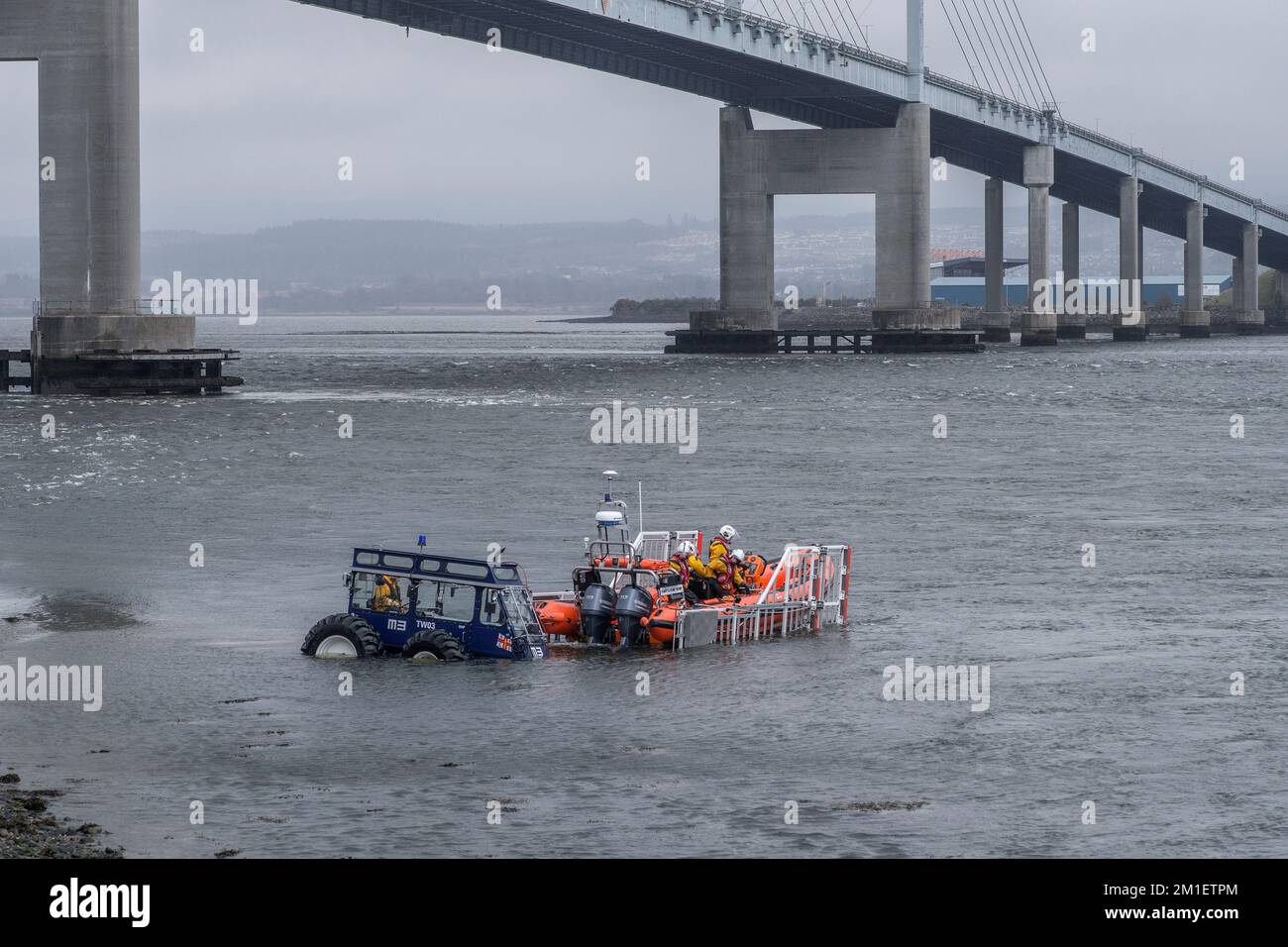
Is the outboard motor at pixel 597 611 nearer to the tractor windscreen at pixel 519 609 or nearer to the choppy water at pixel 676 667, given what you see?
the choppy water at pixel 676 667

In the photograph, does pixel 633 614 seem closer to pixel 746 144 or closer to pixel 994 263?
pixel 746 144

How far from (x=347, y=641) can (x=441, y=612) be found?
3.80 feet

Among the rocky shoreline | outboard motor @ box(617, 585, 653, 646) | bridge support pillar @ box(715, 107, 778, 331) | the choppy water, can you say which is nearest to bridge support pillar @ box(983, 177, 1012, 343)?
bridge support pillar @ box(715, 107, 778, 331)

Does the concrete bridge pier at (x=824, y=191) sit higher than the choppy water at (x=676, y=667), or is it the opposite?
the concrete bridge pier at (x=824, y=191)

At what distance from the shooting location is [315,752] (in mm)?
19641

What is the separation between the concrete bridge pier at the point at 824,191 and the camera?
422 ft

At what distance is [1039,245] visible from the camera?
165 meters

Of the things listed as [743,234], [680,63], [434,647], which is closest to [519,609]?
[434,647]

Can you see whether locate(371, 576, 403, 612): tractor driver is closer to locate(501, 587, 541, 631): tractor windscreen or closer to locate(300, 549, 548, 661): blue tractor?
locate(300, 549, 548, 661): blue tractor

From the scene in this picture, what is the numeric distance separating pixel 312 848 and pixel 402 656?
8.35 metres

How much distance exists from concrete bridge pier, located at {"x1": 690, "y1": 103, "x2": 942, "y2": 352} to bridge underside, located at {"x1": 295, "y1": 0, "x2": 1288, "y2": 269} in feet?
6.78

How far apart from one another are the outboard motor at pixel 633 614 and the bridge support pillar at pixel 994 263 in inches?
6208

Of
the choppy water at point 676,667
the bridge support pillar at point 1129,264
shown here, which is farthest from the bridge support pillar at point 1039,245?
the choppy water at point 676,667

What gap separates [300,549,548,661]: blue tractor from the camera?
2433 centimetres
